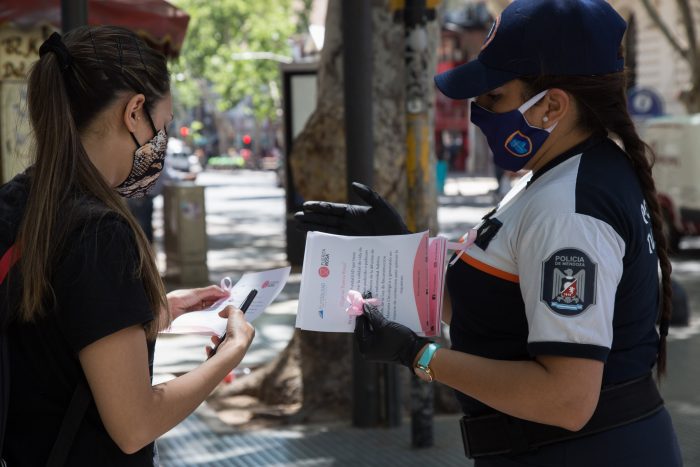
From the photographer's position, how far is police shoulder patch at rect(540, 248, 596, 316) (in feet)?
6.64

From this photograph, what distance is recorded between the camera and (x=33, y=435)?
2.00 meters

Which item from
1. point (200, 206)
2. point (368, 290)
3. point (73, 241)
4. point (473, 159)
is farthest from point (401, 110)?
point (473, 159)

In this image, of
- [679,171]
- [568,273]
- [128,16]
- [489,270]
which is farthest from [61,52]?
[679,171]

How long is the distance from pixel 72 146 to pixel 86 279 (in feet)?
0.92

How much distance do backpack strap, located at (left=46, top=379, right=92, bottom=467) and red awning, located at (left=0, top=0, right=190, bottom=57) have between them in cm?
538

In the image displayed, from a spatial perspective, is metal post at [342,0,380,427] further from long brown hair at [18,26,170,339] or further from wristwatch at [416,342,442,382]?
long brown hair at [18,26,170,339]

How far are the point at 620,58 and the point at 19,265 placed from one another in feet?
4.33

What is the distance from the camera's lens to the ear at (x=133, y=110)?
2082 mm

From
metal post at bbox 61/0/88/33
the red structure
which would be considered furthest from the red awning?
the red structure

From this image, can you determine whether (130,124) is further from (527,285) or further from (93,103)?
(527,285)

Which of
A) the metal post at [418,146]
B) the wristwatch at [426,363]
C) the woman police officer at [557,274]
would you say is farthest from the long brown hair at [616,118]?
the metal post at [418,146]

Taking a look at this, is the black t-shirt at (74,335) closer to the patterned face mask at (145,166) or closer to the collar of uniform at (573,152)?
the patterned face mask at (145,166)

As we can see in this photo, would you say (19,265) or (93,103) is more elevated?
(93,103)

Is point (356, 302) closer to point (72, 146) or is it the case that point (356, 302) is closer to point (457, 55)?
point (72, 146)
